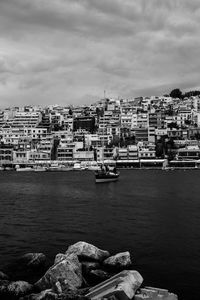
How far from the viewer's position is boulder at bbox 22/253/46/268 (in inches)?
741

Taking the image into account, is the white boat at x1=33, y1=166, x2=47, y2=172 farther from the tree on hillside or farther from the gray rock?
the gray rock

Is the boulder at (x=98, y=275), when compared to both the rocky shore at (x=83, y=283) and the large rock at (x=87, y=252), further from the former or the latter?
the large rock at (x=87, y=252)

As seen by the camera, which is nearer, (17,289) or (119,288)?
(119,288)

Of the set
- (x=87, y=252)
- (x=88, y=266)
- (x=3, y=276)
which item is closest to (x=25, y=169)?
(x=87, y=252)

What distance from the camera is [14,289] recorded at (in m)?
15.3

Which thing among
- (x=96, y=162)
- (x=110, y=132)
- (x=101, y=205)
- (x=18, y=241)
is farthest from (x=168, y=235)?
(x=110, y=132)

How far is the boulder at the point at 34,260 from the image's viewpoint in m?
18.8

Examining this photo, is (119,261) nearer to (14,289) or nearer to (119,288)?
(119,288)

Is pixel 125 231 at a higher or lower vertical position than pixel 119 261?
lower

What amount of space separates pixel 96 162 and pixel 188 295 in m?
108

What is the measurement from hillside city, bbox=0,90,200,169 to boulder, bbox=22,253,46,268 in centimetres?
10183

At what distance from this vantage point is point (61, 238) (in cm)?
2462

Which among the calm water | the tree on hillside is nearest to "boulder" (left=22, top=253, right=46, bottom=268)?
the calm water

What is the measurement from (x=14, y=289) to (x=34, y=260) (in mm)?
3660
